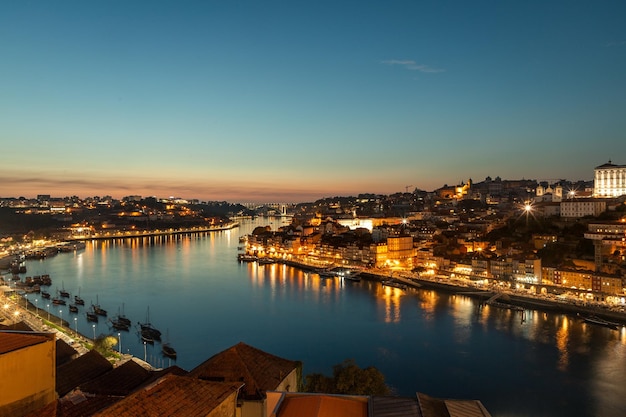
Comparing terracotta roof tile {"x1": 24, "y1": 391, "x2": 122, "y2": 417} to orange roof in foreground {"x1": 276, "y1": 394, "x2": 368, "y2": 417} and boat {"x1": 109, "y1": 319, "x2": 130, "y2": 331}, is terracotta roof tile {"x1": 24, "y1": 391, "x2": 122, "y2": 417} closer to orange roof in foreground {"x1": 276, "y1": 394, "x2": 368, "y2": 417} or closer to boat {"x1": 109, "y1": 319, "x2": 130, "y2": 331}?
orange roof in foreground {"x1": 276, "y1": 394, "x2": 368, "y2": 417}

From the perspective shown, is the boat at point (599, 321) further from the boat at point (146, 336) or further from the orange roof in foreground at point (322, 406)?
the orange roof in foreground at point (322, 406)

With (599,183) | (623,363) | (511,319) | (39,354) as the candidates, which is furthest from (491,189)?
(39,354)

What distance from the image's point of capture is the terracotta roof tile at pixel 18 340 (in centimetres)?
164

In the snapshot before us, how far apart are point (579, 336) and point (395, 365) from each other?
3.16m

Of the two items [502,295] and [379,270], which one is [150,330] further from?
[379,270]

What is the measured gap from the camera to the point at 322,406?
196 cm

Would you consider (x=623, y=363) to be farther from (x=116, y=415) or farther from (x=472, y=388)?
(x=116, y=415)

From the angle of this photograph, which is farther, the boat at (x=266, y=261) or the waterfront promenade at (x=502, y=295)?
the boat at (x=266, y=261)

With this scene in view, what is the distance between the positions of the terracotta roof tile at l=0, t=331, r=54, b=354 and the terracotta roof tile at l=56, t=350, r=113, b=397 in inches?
78.8

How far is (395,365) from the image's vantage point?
608 cm

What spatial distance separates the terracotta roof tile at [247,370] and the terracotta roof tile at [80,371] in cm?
170

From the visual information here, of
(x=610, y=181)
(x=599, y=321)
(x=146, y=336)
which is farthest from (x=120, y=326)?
(x=610, y=181)

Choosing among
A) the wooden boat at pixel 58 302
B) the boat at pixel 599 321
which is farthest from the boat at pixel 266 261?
the boat at pixel 599 321

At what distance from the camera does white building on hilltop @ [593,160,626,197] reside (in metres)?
15.0
